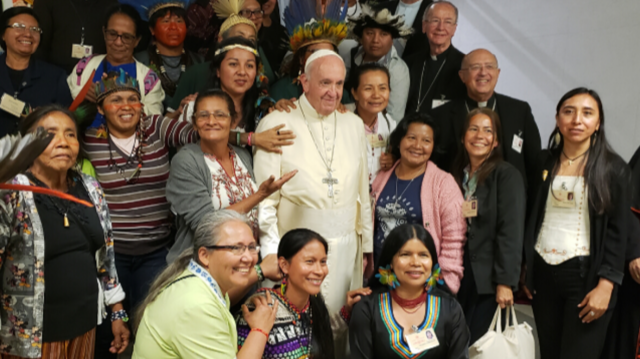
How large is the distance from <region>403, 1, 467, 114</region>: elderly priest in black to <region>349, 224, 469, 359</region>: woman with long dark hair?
1.45 m

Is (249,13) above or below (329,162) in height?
above

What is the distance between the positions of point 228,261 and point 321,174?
0.94m

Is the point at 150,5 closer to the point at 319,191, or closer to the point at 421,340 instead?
the point at 319,191

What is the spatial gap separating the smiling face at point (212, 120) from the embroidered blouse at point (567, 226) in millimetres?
1734

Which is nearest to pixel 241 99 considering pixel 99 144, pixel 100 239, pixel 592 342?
pixel 99 144

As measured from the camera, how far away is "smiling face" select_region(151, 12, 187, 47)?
372cm

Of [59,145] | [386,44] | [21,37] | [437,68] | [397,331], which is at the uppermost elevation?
[386,44]

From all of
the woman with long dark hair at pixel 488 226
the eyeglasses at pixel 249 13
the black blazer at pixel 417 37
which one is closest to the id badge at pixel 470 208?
the woman with long dark hair at pixel 488 226

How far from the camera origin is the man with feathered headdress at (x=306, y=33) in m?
3.32

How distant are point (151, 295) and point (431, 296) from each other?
131 centimetres

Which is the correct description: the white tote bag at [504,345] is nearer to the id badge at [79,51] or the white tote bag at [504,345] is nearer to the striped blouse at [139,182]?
the striped blouse at [139,182]

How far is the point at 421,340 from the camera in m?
2.68

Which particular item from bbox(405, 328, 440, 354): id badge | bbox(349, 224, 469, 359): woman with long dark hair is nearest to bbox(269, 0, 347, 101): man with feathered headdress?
bbox(349, 224, 469, 359): woman with long dark hair

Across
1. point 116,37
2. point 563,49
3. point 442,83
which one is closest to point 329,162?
point 442,83
